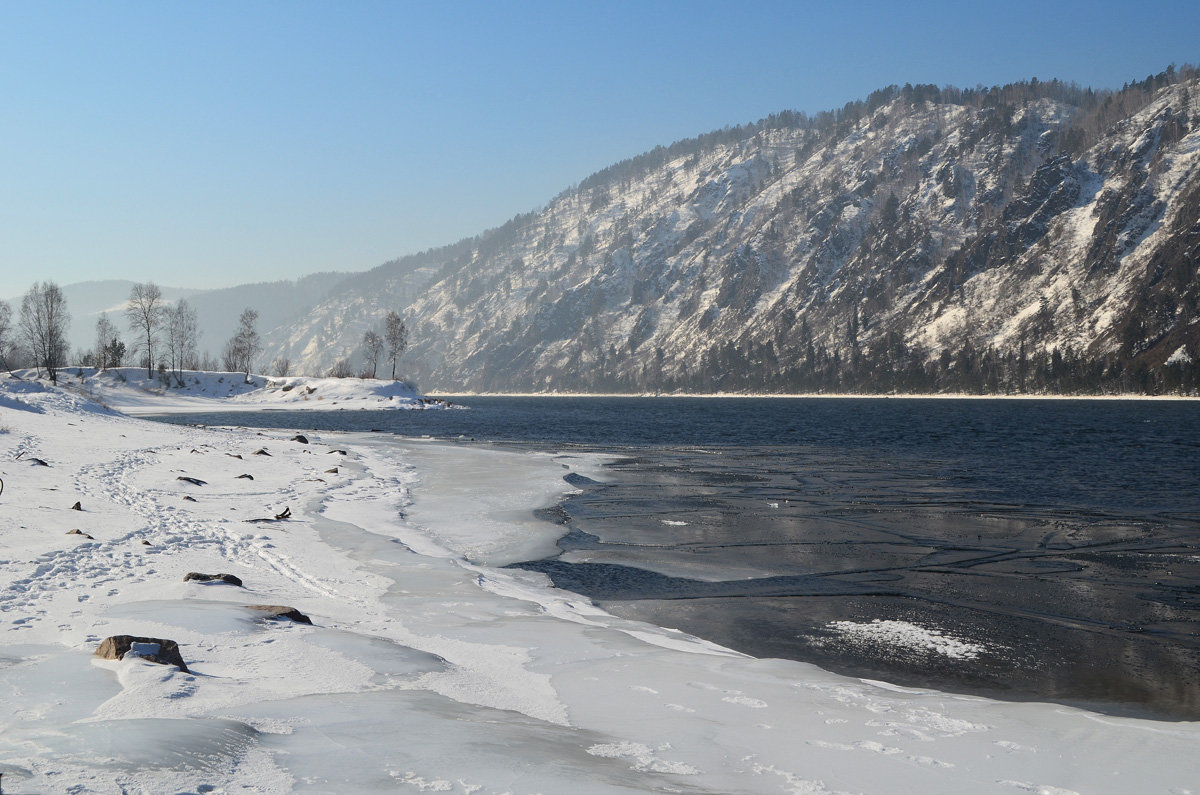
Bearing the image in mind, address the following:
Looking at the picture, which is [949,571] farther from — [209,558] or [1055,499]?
[209,558]

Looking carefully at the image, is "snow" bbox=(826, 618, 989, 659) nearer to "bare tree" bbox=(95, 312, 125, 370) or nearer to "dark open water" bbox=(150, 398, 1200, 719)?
"dark open water" bbox=(150, 398, 1200, 719)

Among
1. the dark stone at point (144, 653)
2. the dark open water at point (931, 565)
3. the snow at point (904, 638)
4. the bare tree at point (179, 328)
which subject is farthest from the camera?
the bare tree at point (179, 328)

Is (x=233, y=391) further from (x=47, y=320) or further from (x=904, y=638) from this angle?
(x=904, y=638)

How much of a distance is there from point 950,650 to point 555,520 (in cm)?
1505

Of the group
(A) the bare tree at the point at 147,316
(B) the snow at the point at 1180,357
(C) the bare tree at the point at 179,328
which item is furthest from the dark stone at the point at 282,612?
(B) the snow at the point at 1180,357

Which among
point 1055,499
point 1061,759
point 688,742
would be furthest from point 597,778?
point 1055,499

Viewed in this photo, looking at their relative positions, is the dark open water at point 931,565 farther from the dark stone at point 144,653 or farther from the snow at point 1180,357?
the snow at point 1180,357

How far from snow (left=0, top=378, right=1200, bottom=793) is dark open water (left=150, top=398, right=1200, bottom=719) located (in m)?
1.06

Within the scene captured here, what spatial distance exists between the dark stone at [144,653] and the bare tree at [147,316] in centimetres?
14909

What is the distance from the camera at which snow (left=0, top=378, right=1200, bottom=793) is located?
6.43m

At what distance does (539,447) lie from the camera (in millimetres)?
56531

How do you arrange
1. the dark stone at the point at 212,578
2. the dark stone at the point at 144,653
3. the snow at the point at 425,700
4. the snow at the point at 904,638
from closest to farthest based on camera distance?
1. the snow at the point at 425,700
2. the dark stone at the point at 144,653
3. the snow at the point at 904,638
4. the dark stone at the point at 212,578

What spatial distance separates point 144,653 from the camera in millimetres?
8695

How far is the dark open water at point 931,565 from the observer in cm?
1205
